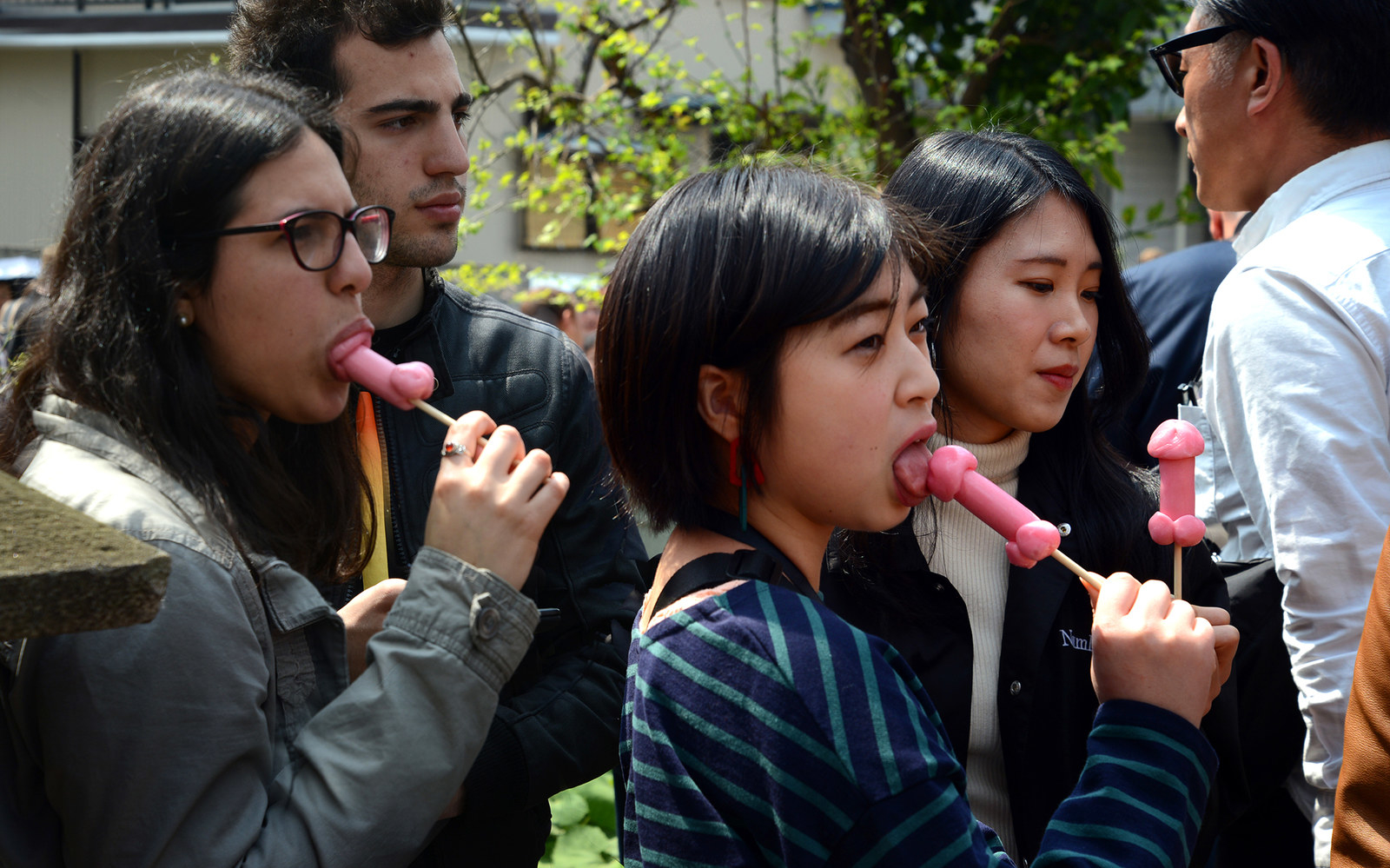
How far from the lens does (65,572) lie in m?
1.04

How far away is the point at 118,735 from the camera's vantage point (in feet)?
4.35

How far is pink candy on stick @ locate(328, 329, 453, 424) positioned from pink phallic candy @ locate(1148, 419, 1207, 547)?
103cm

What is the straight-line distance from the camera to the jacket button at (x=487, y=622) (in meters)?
1.53

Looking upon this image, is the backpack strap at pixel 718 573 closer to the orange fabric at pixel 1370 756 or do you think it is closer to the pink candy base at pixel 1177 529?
the pink candy base at pixel 1177 529

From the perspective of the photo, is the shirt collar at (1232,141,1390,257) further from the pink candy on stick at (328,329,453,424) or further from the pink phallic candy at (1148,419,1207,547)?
the pink candy on stick at (328,329,453,424)

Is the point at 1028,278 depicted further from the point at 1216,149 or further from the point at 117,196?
the point at 117,196

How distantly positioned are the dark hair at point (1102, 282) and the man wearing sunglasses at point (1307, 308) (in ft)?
0.62

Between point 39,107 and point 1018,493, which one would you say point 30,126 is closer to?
point 39,107

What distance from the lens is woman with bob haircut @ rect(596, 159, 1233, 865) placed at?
4.21 feet

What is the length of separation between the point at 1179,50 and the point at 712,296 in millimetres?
1641

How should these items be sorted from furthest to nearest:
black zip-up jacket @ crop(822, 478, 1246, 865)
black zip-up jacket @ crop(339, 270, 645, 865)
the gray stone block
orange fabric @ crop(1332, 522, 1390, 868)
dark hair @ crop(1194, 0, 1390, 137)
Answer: dark hair @ crop(1194, 0, 1390, 137)
black zip-up jacket @ crop(339, 270, 645, 865)
black zip-up jacket @ crop(822, 478, 1246, 865)
orange fabric @ crop(1332, 522, 1390, 868)
the gray stone block

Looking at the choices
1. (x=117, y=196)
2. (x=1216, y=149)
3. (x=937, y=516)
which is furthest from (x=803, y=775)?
(x=1216, y=149)

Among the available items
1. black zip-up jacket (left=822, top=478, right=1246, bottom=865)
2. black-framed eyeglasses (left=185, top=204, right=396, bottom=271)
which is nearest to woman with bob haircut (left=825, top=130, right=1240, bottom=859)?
black zip-up jacket (left=822, top=478, right=1246, bottom=865)

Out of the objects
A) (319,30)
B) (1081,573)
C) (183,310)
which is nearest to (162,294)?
(183,310)
